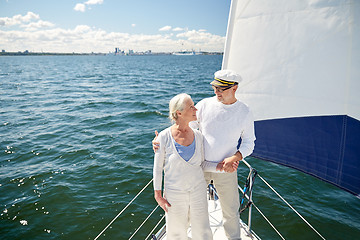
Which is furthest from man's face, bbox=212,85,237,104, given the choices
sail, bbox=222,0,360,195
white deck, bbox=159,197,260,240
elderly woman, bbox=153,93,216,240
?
white deck, bbox=159,197,260,240

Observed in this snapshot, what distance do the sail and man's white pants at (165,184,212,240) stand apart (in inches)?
66.0

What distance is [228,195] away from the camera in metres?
2.66

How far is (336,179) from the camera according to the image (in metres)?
2.83

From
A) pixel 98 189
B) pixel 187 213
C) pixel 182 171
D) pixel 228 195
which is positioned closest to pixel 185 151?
pixel 182 171

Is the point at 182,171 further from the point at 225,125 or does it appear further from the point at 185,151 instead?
the point at 225,125

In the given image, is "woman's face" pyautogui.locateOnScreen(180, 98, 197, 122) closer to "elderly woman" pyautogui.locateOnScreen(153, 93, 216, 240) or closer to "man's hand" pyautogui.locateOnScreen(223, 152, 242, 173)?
"elderly woman" pyautogui.locateOnScreen(153, 93, 216, 240)

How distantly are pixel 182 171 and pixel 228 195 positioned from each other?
835 mm

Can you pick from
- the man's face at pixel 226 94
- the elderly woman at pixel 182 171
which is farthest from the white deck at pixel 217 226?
the man's face at pixel 226 94

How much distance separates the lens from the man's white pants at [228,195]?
103 inches

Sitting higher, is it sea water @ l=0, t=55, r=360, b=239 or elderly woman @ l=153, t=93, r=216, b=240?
elderly woman @ l=153, t=93, r=216, b=240

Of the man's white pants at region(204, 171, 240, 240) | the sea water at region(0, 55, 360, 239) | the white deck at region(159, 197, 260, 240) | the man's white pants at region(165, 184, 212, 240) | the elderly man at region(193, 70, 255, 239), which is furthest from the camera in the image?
the sea water at region(0, 55, 360, 239)

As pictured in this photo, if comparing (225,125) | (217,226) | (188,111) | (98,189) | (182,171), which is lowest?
(98,189)

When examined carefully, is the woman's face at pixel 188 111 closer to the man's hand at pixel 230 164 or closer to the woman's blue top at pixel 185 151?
the woman's blue top at pixel 185 151

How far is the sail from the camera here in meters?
2.50
